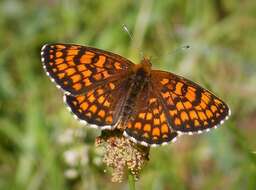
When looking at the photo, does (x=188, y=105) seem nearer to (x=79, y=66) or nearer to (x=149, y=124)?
(x=149, y=124)

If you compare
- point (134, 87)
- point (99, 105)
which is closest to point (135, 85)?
point (134, 87)

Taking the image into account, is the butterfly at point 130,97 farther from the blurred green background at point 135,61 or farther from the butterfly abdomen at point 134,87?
the blurred green background at point 135,61

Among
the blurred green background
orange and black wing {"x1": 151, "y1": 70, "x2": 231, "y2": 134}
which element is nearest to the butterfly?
orange and black wing {"x1": 151, "y1": 70, "x2": 231, "y2": 134}

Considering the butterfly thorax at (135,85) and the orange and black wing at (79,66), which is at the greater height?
the orange and black wing at (79,66)

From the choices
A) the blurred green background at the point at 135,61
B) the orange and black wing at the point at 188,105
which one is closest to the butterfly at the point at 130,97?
the orange and black wing at the point at 188,105

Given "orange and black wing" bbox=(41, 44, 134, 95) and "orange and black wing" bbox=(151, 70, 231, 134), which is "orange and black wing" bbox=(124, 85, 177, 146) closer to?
"orange and black wing" bbox=(151, 70, 231, 134)
